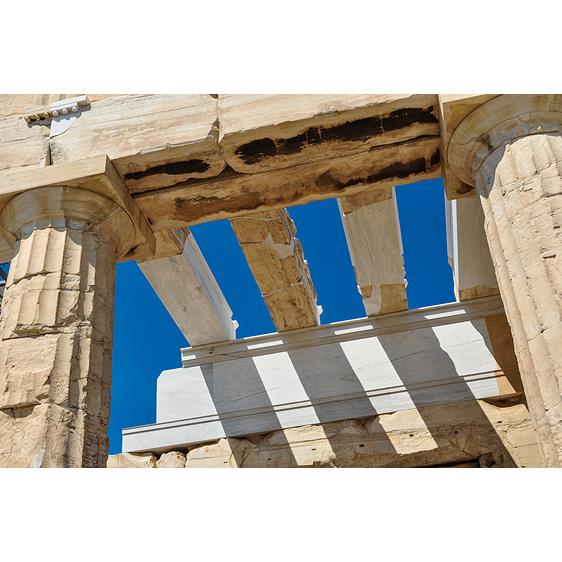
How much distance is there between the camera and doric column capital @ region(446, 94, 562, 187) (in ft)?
13.8

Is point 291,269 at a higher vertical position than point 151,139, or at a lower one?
higher

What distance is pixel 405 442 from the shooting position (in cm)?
771

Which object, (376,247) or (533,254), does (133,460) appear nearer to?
(376,247)

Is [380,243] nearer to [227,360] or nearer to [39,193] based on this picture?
[227,360]

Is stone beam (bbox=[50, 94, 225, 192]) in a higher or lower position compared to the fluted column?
higher

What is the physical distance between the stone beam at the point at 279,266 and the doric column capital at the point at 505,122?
8.98 ft

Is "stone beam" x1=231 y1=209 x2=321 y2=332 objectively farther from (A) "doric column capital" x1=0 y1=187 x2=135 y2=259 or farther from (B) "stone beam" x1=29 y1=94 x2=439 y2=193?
(A) "doric column capital" x1=0 y1=187 x2=135 y2=259

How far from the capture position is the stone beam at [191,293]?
7770 millimetres

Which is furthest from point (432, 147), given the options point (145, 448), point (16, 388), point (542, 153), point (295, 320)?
point (145, 448)

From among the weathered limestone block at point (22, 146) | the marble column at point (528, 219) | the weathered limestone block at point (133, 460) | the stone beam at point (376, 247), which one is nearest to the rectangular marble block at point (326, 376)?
the weathered limestone block at point (133, 460)

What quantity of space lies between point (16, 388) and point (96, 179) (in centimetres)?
175

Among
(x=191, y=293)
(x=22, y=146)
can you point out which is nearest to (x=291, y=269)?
(x=191, y=293)

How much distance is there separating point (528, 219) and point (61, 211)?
3.53m

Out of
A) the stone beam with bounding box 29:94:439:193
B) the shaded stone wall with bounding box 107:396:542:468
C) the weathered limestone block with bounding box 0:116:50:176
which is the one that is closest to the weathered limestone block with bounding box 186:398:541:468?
the shaded stone wall with bounding box 107:396:542:468
